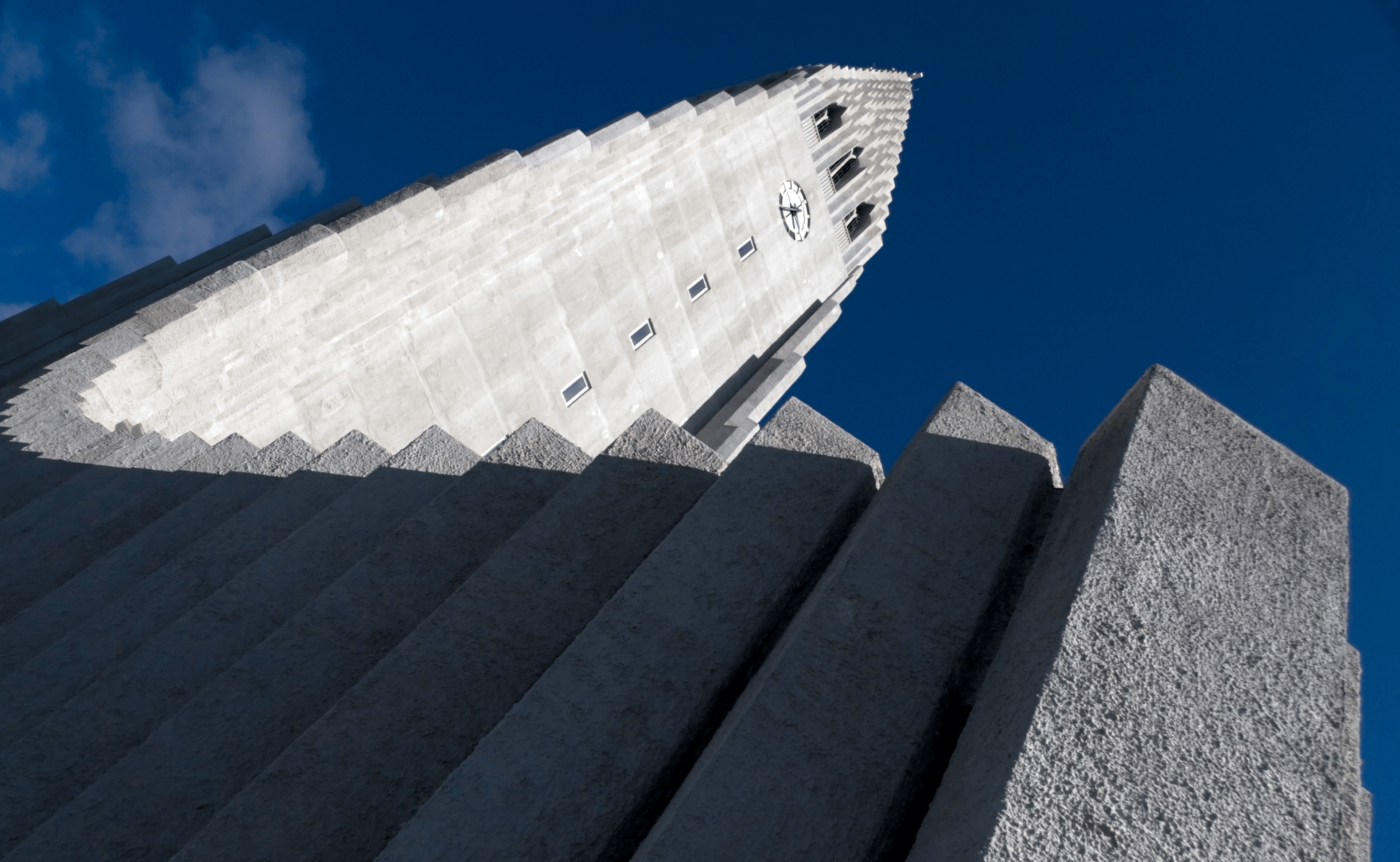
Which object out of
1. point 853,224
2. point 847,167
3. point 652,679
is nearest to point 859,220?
point 853,224

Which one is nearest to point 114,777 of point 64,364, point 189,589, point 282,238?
point 189,589

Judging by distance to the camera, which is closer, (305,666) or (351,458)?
(305,666)

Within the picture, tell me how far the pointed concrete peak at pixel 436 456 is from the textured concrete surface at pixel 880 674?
7.36 feet

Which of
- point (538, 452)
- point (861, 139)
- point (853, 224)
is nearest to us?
point (538, 452)

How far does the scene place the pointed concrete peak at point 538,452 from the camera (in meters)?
3.62

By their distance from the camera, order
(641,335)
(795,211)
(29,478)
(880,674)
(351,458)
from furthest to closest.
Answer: (795,211), (641,335), (29,478), (351,458), (880,674)

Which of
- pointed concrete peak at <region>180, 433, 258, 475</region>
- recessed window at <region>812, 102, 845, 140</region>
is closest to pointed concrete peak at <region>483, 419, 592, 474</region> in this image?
pointed concrete peak at <region>180, 433, 258, 475</region>

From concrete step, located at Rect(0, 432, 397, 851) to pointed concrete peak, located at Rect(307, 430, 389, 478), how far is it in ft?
2.09

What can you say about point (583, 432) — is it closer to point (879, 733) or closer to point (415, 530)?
point (415, 530)

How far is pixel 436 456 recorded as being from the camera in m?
4.23

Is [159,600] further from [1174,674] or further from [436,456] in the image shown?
[1174,674]

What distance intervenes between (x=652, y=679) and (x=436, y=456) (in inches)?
93.1

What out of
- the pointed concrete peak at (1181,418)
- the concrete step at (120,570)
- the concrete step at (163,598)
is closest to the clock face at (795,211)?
the concrete step at (120,570)

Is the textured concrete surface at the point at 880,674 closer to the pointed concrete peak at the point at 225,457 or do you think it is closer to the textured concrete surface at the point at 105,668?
the textured concrete surface at the point at 105,668
